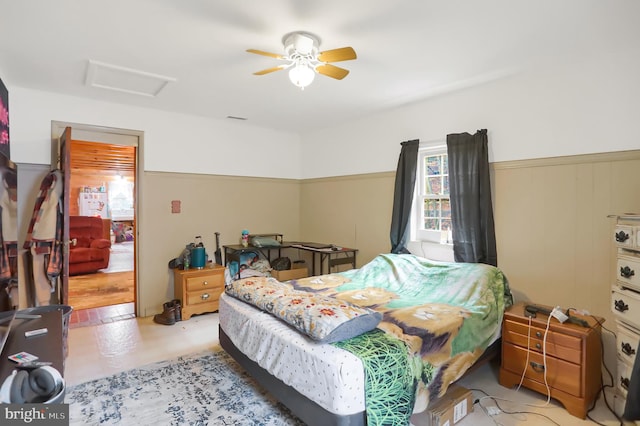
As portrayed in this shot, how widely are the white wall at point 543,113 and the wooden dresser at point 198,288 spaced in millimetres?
2692

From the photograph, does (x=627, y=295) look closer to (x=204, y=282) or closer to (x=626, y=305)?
(x=626, y=305)

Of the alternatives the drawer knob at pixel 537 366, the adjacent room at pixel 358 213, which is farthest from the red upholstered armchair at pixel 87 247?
the drawer knob at pixel 537 366

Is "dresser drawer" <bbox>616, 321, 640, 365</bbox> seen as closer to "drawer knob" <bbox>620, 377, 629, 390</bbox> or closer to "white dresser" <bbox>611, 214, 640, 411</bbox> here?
"white dresser" <bbox>611, 214, 640, 411</bbox>

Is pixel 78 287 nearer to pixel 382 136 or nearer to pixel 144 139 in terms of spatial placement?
pixel 144 139

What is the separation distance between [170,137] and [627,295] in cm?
483

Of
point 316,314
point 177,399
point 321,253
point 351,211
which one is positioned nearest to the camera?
point 316,314

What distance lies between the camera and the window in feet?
12.2

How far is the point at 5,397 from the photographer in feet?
3.42

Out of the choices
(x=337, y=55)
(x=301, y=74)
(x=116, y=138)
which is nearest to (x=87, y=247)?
(x=116, y=138)

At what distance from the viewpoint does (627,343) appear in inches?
82.4

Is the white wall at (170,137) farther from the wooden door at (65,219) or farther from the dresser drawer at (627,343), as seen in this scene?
the dresser drawer at (627,343)

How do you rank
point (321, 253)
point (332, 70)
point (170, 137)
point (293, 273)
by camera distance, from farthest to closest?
point (293, 273), point (321, 253), point (170, 137), point (332, 70)

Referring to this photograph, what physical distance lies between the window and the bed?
0.66 m

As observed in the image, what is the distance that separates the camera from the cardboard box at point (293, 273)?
4865mm
